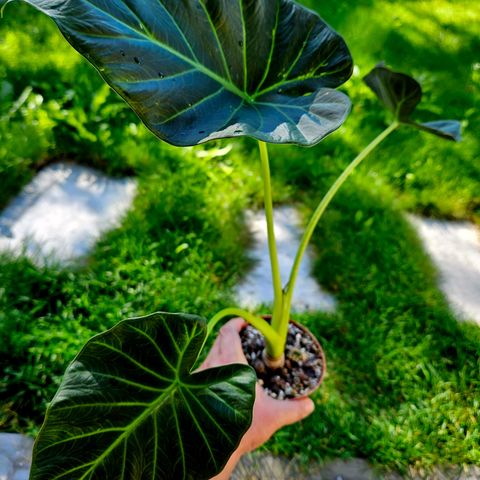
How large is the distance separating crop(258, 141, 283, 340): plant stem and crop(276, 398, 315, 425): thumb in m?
0.15

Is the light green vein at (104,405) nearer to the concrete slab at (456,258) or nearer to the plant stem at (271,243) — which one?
the plant stem at (271,243)

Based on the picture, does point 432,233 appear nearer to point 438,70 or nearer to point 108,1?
point 438,70

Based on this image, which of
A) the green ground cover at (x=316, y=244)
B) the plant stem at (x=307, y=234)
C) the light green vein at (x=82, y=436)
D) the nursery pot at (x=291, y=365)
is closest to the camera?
the light green vein at (x=82, y=436)

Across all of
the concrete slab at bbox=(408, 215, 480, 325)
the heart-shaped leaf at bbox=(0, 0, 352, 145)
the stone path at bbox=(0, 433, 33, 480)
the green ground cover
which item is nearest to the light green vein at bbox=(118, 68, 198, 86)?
the heart-shaped leaf at bbox=(0, 0, 352, 145)

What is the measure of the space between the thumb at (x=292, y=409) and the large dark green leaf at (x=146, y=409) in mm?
Result: 495

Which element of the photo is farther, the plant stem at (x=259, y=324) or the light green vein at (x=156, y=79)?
the plant stem at (x=259, y=324)

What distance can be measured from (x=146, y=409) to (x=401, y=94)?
104 cm

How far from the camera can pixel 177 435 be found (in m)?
0.86

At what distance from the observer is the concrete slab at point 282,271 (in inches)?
73.6

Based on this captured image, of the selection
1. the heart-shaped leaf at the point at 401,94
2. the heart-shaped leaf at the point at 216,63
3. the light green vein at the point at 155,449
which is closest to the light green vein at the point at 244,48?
the heart-shaped leaf at the point at 216,63

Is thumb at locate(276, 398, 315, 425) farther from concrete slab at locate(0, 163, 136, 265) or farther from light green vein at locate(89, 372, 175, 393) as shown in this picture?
concrete slab at locate(0, 163, 136, 265)

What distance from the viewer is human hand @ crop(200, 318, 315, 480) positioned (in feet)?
4.20

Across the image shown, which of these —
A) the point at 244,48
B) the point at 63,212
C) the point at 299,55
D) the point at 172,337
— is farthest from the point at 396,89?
the point at 63,212

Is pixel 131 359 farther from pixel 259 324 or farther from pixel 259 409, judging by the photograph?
pixel 259 409
